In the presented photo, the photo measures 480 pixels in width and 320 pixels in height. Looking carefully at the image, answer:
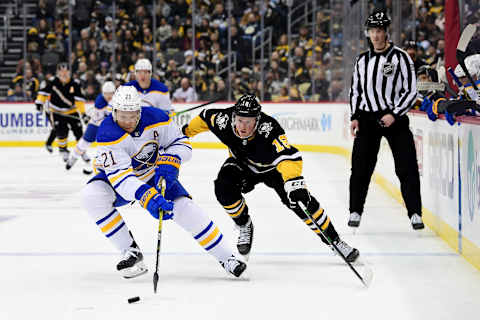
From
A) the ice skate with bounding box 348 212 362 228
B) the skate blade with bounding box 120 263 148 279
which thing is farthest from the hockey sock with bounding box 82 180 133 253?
the ice skate with bounding box 348 212 362 228

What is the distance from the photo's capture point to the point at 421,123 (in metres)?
6.34

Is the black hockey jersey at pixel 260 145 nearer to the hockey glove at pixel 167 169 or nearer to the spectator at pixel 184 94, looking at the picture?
the hockey glove at pixel 167 169

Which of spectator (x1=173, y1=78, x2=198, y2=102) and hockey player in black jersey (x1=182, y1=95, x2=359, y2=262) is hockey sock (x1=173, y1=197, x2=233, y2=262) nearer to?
hockey player in black jersey (x1=182, y1=95, x2=359, y2=262)

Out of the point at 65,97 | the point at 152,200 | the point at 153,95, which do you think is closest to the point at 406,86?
the point at 152,200

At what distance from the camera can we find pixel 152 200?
3.89m

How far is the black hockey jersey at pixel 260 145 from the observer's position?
170 inches

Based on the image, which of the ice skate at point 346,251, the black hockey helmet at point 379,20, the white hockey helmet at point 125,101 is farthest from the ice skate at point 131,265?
the black hockey helmet at point 379,20

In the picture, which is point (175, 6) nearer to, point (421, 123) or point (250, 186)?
point (421, 123)

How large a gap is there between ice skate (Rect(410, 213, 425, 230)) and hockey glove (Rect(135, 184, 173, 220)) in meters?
2.28

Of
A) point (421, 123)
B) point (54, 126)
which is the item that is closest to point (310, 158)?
point (54, 126)

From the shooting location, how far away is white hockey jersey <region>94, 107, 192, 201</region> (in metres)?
4.04

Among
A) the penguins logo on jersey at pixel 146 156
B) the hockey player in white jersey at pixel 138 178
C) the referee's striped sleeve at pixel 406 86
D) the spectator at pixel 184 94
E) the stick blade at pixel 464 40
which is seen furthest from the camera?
the spectator at pixel 184 94

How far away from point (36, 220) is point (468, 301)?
391cm

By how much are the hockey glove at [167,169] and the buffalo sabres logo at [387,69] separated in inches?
84.1
